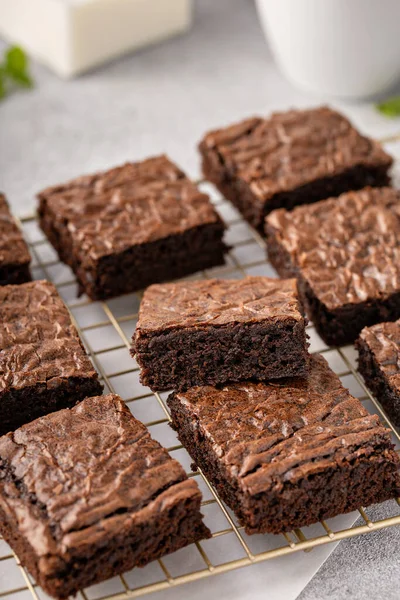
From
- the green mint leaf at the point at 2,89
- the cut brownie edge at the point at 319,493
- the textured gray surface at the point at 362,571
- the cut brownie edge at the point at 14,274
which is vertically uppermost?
the green mint leaf at the point at 2,89

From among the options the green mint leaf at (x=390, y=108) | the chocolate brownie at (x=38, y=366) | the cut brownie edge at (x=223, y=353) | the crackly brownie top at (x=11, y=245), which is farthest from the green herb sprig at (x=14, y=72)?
the cut brownie edge at (x=223, y=353)

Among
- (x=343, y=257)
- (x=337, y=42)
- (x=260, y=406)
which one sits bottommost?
(x=260, y=406)

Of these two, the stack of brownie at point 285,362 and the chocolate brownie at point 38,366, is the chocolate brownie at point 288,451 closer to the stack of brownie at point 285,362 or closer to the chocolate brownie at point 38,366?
the stack of brownie at point 285,362

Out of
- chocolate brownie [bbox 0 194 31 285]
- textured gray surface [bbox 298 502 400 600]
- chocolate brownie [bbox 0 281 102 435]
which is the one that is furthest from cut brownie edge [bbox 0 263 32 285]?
textured gray surface [bbox 298 502 400 600]

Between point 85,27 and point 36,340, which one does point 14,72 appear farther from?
point 36,340

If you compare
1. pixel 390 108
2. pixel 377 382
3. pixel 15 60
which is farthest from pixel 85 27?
pixel 377 382

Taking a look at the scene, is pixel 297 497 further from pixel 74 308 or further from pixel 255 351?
pixel 74 308

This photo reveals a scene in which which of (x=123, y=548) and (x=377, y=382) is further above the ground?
(x=123, y=548)
